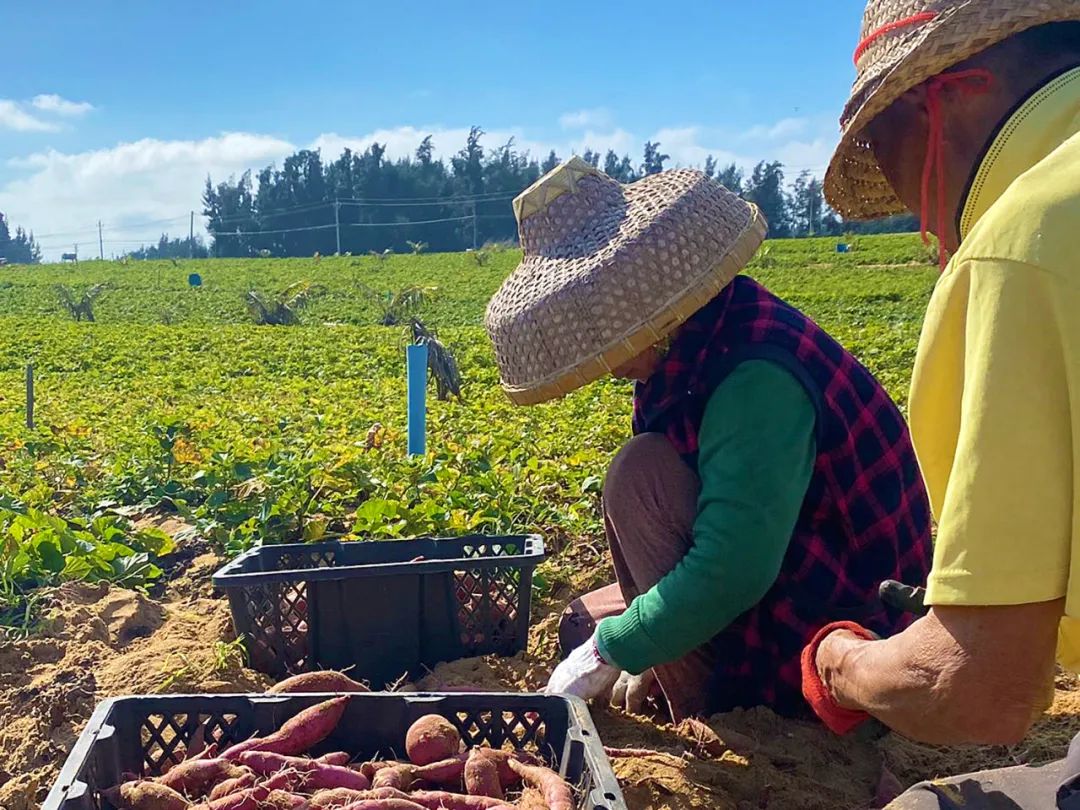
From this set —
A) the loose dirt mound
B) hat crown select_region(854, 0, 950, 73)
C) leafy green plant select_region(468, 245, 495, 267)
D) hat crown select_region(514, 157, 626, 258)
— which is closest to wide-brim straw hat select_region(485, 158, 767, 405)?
hat crown select_region(514, 157, 626, 258)

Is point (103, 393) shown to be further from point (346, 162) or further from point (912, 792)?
point (346, 162)

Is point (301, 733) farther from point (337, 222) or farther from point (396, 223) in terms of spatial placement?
point (396, 223)

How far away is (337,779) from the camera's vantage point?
2113 millimetres

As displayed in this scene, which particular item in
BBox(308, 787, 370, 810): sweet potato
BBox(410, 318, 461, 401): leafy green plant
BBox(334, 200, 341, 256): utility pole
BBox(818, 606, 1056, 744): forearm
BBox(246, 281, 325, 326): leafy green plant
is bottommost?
BBox(308, 787, 370, 810): sweet potato

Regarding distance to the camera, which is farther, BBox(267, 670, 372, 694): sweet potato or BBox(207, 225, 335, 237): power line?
BBox(207, 225, 335, 237): power line

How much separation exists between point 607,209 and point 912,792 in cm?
151

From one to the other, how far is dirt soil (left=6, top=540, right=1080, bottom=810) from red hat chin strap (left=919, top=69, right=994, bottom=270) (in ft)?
4.56

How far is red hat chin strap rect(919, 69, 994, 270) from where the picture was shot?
4.73 feet

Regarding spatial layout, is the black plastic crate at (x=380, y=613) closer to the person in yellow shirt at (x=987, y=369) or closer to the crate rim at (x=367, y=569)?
the crate rim at (x=367, y=569)

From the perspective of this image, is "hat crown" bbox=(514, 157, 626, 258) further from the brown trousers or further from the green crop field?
the green crop field

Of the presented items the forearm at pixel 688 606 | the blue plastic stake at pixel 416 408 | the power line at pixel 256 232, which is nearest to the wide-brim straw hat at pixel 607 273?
the forearm at pixel 688 606

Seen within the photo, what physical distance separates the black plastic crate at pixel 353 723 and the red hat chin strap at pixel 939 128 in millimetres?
1168

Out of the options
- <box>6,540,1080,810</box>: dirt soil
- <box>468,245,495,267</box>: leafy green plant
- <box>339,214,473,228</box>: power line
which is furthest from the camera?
<box>339,214,473,228</box>: power line

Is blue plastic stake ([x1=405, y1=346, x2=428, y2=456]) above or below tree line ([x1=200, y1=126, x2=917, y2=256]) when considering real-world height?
below
